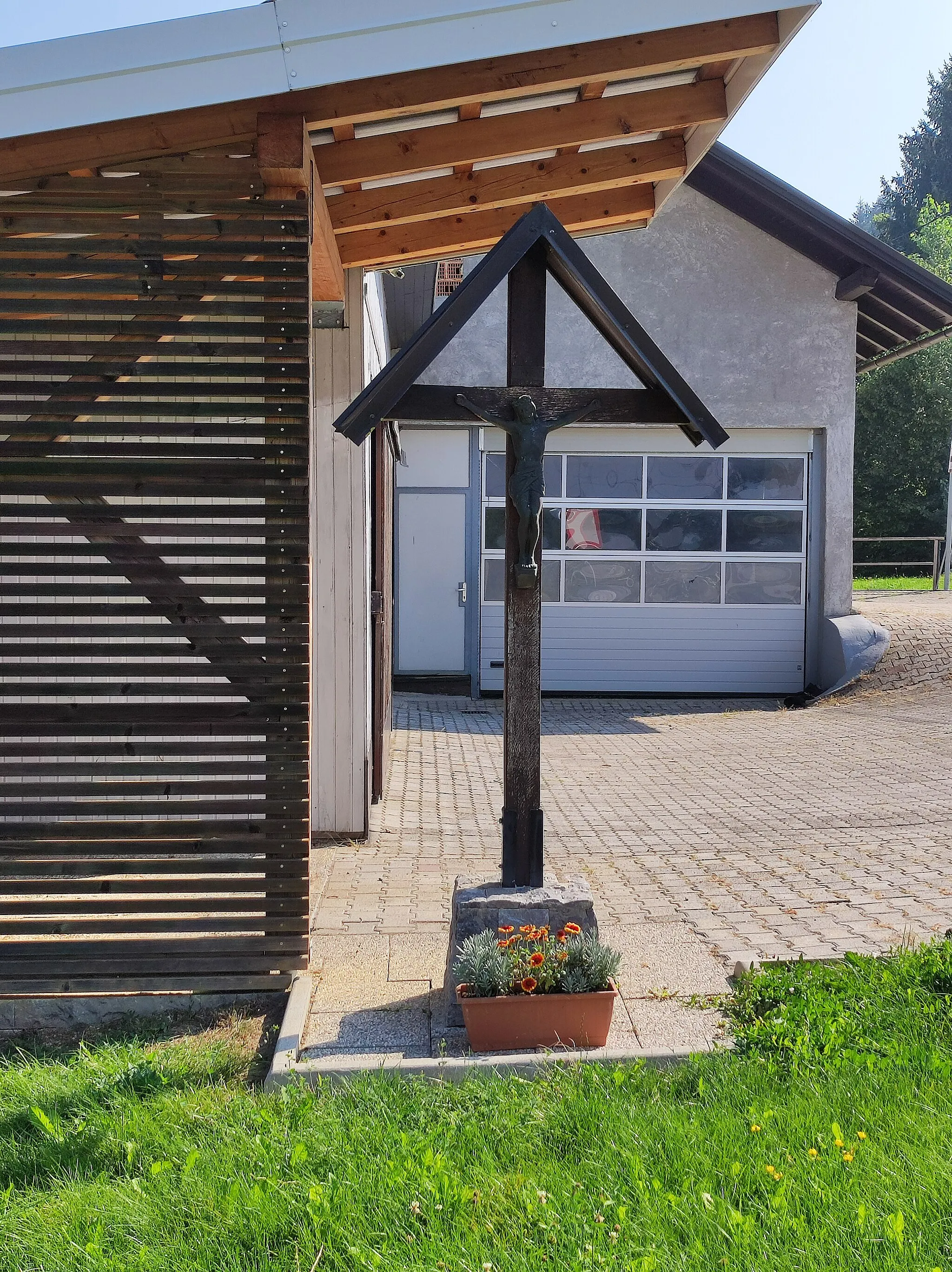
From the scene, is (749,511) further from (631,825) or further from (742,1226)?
(742,1226)

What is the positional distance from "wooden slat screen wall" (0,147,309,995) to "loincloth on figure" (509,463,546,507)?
0.83 meters

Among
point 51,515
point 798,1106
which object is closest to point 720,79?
point 51,515

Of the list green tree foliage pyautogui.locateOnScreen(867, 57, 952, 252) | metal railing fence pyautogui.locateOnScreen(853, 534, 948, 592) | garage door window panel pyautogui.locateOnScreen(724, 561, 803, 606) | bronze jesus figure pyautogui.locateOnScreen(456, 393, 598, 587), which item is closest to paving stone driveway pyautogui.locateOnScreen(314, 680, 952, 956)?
bronze jesus figure pyautogui.locateOnScreen(456, 393, 598, 587)

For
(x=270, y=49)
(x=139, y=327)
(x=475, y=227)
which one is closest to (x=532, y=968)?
(x=139, y=327)

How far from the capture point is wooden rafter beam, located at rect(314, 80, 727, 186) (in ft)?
17.3

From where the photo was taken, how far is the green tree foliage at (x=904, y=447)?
34.0m

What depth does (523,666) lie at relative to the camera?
13.9 feet

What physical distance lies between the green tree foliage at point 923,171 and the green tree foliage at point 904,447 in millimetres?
28882

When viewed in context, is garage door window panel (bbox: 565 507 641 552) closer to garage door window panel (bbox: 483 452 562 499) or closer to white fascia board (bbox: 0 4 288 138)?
garage door window panel (bbox: 483 452 562 499)

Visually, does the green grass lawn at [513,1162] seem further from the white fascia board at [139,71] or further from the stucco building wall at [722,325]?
the stucco building wall at [722,325]

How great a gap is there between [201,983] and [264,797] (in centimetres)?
76

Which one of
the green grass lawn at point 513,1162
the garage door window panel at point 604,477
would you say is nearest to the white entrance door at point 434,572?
the garage door window panel at point 604,477

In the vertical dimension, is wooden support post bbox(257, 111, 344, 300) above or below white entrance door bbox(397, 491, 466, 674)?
above

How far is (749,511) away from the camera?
15.0 metres
